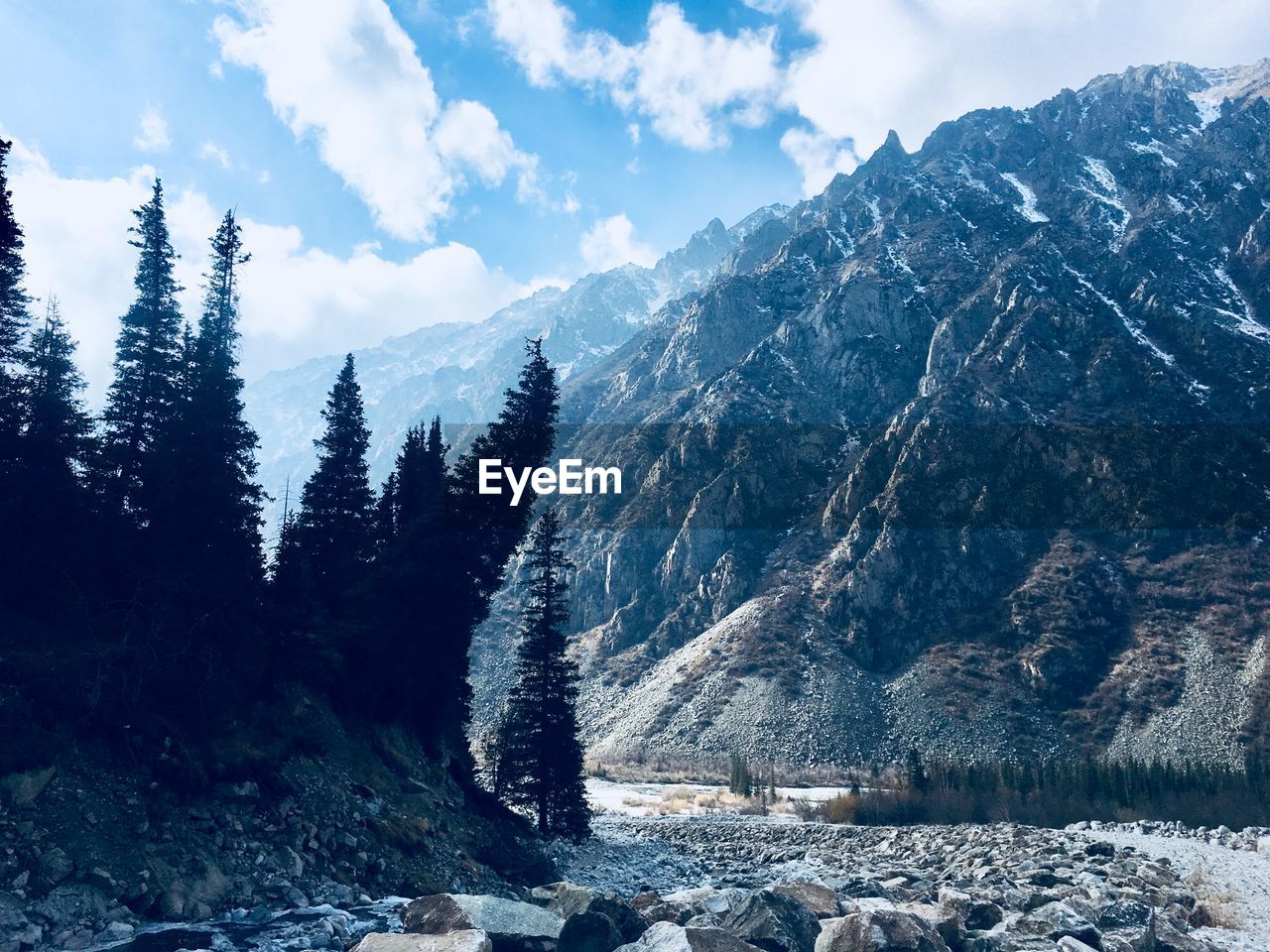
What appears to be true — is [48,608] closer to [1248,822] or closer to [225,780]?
[225,780]

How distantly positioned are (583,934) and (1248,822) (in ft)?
179

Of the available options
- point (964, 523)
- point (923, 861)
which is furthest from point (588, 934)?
point (964, 523)

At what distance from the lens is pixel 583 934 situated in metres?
14.2

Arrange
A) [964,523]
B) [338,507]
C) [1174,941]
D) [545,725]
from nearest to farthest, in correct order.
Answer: [1174,941] < [545,725] < [338,507] < [964,523]

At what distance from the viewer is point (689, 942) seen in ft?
42.8

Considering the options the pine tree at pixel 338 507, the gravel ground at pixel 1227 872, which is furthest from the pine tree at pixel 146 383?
the gravel ground at pixel 1227 872

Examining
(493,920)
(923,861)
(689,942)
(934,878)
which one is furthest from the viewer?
(923,861)

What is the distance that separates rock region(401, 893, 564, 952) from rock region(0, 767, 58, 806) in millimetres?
7869

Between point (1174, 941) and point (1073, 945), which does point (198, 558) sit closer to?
point (1073, 945)

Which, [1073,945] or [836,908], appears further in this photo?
[836,908]

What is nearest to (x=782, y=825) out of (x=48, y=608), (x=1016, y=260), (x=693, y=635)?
(x=48, y=608)

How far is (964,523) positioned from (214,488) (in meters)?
123

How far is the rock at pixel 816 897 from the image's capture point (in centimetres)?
1709

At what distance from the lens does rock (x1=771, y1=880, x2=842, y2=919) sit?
17094mm
